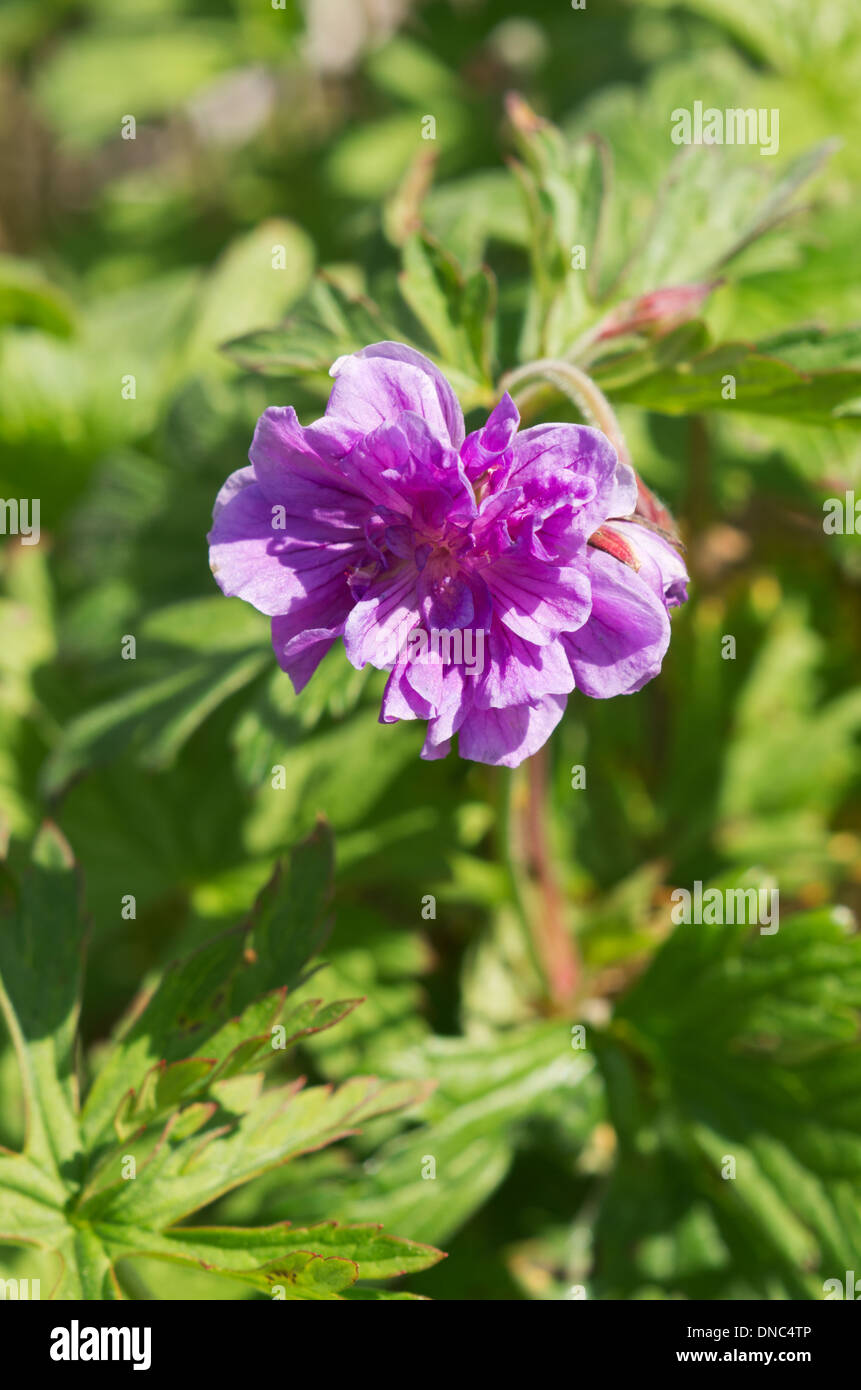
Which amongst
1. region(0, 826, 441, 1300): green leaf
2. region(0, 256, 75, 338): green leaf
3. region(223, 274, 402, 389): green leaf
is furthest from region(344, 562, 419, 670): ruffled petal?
region(0, 256, 75, 338): green leaf

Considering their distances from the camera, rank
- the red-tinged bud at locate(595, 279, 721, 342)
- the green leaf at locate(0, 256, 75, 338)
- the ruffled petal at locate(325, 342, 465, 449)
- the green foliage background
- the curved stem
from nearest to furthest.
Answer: the ruffled petal at locate(325, 342, 465, 449) → the curved stem → the red-tinged bud at locate(595, 279, 721, 342) → the green foliage background → the green leaf at locate(0, 256, 75, 338)

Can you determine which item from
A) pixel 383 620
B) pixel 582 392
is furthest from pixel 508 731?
pixel 582 392

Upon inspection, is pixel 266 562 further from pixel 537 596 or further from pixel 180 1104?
pixel 180 1104

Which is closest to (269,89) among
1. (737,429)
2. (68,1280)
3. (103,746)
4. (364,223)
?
(364,223)

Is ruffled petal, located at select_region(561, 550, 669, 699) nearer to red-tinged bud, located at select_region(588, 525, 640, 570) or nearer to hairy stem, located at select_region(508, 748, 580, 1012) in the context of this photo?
red-tinged bud, located at select_region(588, 525, 640, 570)

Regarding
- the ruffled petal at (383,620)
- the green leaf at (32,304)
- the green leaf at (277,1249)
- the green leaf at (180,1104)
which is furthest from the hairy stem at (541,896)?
the green leaf at (32,304)

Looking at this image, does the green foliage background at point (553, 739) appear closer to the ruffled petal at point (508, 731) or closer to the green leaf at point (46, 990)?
the green leaf at point (46, 990)

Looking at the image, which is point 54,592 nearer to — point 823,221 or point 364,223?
point 364,223
